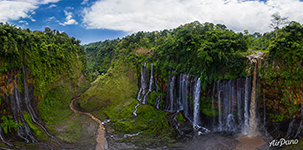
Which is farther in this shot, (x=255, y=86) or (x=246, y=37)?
(x=246, y=37)

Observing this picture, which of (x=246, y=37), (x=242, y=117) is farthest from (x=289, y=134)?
(x=246, y=37)

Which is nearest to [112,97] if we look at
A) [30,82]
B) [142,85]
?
[142,85]

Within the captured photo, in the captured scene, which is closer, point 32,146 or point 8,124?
point 32,146

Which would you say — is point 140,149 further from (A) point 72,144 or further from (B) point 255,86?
(B) point 255,86

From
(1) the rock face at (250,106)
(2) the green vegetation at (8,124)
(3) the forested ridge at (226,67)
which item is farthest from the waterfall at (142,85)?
(2) the green vegetation at (8,124)

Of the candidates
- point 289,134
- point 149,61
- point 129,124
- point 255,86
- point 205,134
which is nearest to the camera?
point 289,134

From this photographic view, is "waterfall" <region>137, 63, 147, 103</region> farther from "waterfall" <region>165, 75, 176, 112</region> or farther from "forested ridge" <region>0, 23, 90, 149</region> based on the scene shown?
"forested ridge" <region>0, 23, 90, 149</region>

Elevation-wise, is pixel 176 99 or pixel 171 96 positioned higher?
pixel 171 96

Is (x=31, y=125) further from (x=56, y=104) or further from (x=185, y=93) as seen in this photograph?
(x=185, y=93)

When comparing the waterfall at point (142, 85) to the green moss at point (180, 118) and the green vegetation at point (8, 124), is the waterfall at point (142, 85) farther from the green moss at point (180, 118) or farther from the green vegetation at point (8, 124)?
the green vegetation at point (8, 124)
